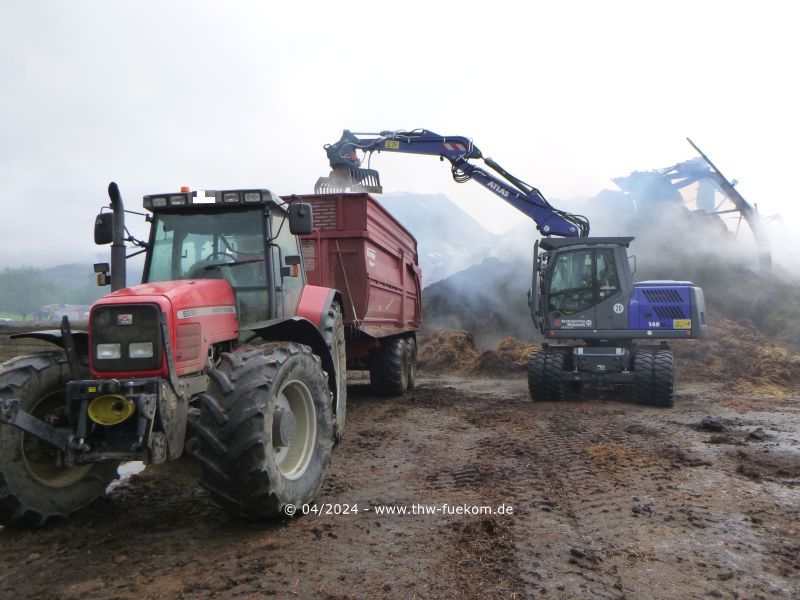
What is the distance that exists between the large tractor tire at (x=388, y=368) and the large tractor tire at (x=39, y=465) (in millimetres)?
6076

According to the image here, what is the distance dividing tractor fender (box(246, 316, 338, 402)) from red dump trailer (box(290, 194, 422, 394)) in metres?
2.82

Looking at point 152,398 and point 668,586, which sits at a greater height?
point 152,398

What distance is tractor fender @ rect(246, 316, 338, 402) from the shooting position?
4.70 m

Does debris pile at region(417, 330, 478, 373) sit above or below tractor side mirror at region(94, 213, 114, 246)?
below

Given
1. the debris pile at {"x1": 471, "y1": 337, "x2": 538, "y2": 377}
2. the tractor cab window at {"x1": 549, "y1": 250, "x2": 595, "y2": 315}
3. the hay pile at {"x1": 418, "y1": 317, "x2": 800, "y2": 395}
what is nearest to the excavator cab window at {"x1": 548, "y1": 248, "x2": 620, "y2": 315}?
the tractor cab window at {"x1": 549, "y1": 250, "x2": 595, "y2": 315}

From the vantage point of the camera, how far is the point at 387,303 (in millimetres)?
9859

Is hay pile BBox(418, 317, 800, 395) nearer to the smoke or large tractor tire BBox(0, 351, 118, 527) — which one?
the smoke

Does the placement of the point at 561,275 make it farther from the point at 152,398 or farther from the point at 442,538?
the point at 152,398

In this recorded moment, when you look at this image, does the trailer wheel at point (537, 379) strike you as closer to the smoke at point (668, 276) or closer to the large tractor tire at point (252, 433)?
the large tractor tire at point (252, 433)

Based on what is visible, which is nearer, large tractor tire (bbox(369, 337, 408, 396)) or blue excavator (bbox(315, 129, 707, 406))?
blue excavator (bbox(315, 129, 707, 406))

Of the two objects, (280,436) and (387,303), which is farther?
(387,303)

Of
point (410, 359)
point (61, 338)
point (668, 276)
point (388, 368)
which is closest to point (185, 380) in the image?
point (61, 338)

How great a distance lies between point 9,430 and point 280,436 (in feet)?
5.71

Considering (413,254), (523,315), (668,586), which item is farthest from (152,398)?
(523,315)
